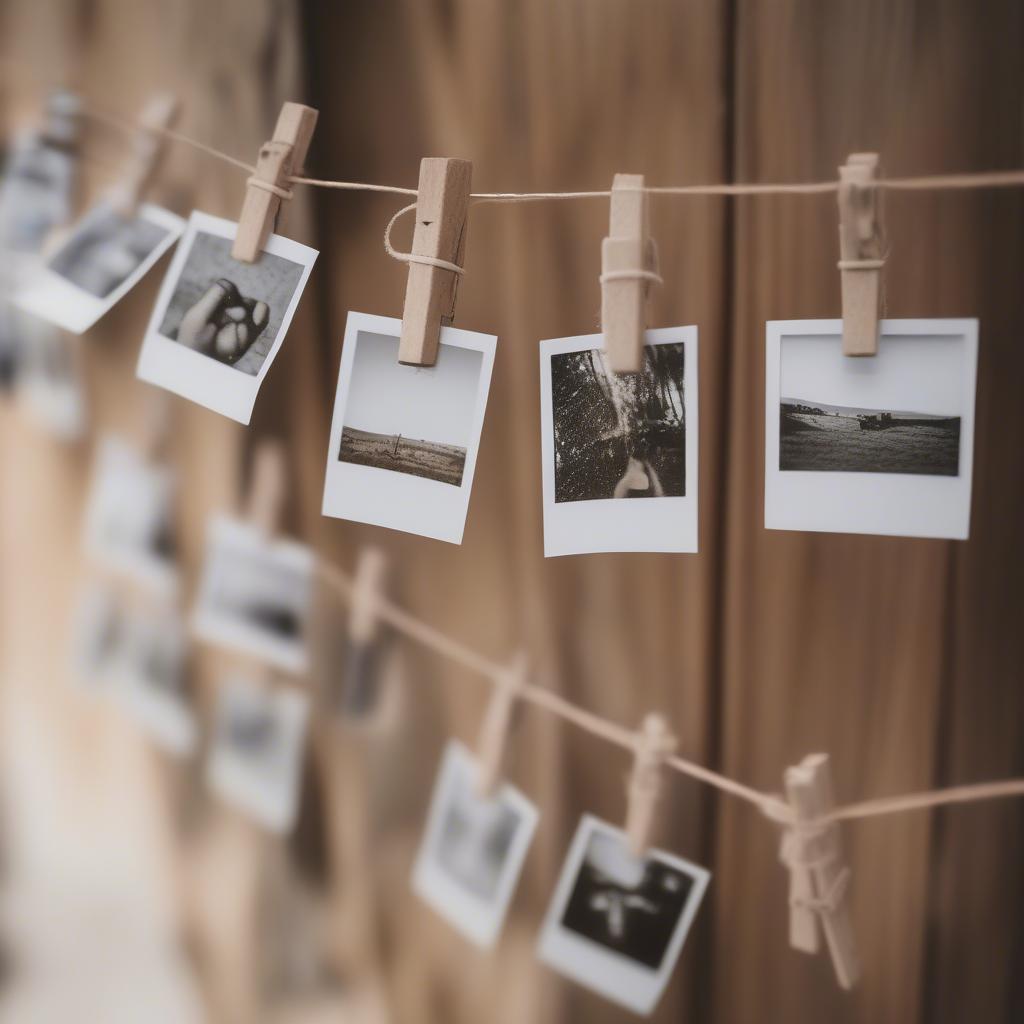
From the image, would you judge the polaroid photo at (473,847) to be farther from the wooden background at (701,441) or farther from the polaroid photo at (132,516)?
the polaroid photo at (132,516)

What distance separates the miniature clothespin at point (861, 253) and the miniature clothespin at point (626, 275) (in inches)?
4.0

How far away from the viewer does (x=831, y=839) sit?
2.03 feet

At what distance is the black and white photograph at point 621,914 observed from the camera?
2.52 ft

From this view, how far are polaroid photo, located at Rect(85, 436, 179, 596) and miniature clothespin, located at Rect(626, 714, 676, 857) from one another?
55 centimetres

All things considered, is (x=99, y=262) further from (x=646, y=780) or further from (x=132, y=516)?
(x=646, y=780)

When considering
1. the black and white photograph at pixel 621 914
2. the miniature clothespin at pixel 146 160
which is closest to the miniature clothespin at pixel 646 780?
the black and white photograph at pixel 621 914

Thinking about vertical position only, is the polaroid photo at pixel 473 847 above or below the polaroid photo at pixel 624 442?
below

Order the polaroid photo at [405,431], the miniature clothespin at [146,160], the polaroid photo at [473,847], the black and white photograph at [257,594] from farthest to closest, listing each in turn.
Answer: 1. the black and white photograph at [257,594]
2. the polaroid photo at [473,847]
3. the miniature clothespin at [146,160]
4. the polaroid photo at [405,431]

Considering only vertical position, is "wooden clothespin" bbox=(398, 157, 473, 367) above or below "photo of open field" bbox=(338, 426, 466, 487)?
above

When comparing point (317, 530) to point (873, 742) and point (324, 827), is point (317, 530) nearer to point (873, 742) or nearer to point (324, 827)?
point (324, 827)

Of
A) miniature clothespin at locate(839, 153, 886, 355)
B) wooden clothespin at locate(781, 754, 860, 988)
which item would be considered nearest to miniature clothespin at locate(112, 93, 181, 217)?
miniature clothespin at locate(839, 153, 886, 355)

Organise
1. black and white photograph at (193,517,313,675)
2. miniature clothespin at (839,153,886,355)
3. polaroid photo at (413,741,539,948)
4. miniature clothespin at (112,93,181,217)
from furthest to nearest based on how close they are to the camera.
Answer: black and white photograph at (193,517,313,675) → polaroid photo at (413,741,539,948) → miniature clothespin at (112,93,181,217) → miniature clothespin at (839,153,886,355)

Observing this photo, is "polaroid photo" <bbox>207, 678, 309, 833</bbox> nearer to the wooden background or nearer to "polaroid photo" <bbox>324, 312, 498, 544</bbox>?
the wooden background

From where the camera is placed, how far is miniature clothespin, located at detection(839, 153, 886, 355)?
0.51 meters
